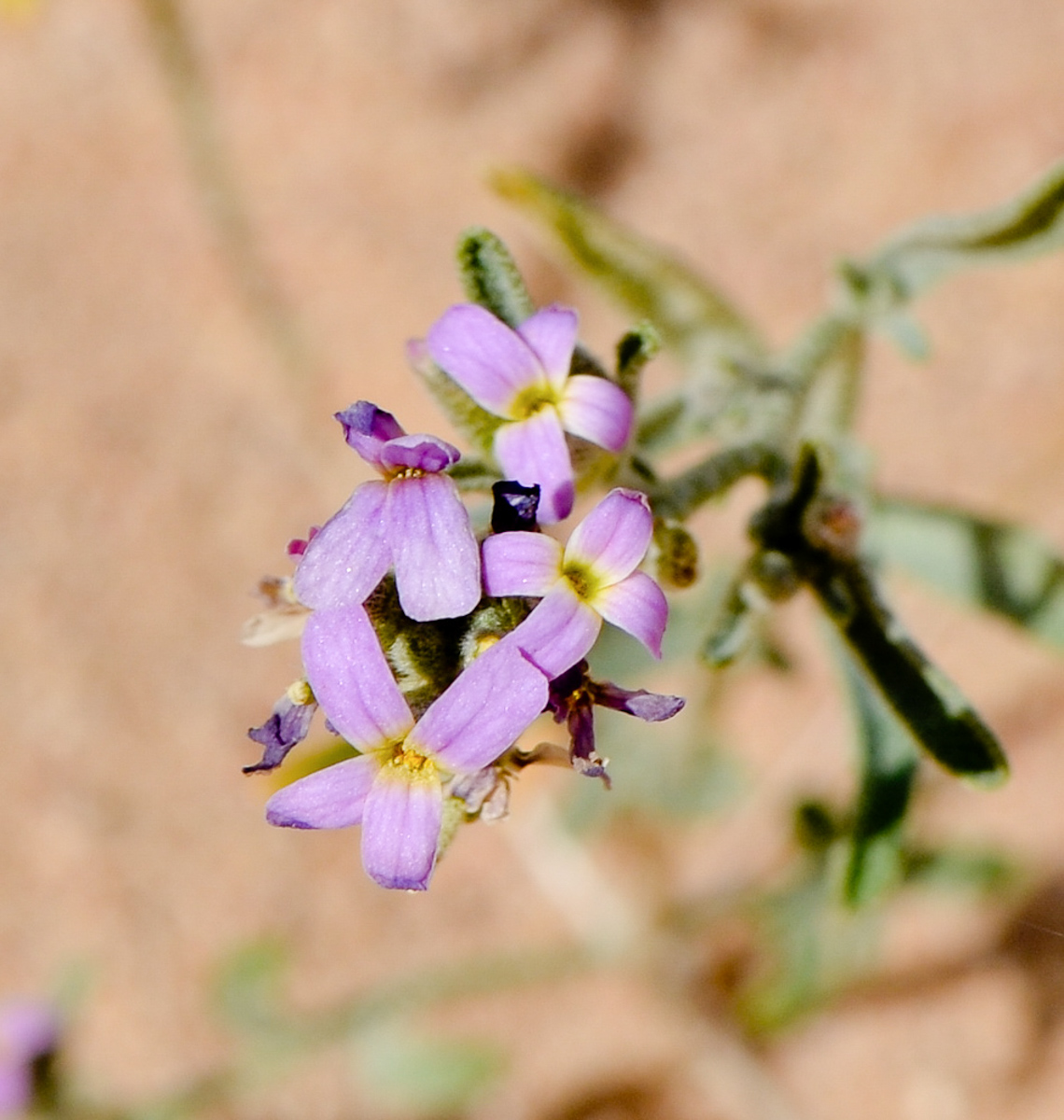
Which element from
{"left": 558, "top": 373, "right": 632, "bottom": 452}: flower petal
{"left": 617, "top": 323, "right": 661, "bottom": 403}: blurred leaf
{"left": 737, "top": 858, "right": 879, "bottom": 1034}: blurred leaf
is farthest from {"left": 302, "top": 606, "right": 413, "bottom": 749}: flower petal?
{"left": 737, "top": 858, "right": 879, "bottom": 1034}: blurred leaf

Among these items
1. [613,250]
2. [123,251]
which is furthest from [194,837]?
[613,250]

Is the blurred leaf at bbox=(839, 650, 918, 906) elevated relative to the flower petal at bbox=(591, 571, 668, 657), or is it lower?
lower

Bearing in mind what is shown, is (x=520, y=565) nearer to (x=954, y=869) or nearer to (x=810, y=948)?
(x=810, y=948)

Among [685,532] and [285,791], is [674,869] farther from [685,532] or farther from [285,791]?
[285,791]

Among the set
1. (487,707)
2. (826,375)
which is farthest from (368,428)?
(826,375)

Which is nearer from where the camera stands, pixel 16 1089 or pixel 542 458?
pixel 542 458

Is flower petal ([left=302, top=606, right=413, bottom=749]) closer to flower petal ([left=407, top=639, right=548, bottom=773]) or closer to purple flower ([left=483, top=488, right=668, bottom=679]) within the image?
flower petal ([left=407, top=639, right=548, bottom=773])

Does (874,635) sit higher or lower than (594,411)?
lower
